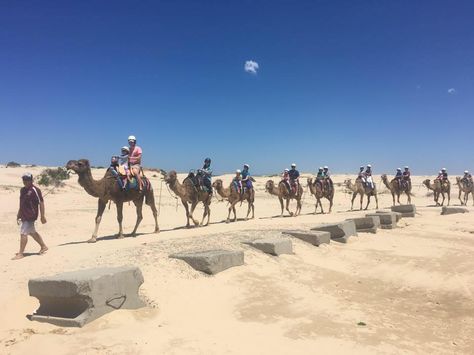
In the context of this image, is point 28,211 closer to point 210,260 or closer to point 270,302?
point 210,260

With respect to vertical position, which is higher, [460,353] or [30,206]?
[30,206]

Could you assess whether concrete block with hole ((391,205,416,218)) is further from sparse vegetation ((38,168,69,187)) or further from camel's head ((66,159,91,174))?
sparse vegetation ((38,168,69,187))

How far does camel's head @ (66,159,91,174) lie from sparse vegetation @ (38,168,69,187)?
18.7m

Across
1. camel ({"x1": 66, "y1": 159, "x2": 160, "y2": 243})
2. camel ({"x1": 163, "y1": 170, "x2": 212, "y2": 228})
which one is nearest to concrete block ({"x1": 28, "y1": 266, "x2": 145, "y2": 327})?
camel ({"x1": 66, "y1": 159, "x2": 160, "y2": 243})

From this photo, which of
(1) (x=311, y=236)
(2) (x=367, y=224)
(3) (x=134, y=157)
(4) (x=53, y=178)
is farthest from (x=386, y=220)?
(4) (x=53, y=178)

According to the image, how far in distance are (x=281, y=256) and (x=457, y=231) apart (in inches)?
397

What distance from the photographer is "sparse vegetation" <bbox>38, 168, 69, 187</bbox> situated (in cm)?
3106

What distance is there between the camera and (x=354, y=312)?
25.3ft

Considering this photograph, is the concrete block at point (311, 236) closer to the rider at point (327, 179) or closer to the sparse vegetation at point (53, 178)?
the rider at point (327, 179)

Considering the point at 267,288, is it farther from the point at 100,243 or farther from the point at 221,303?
the point at 100,243

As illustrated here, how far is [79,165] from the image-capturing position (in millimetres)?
13914

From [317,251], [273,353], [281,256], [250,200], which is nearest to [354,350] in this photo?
[273,353]

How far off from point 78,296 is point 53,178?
29.2 meters

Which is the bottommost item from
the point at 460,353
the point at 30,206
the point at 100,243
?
the point at 460,353
